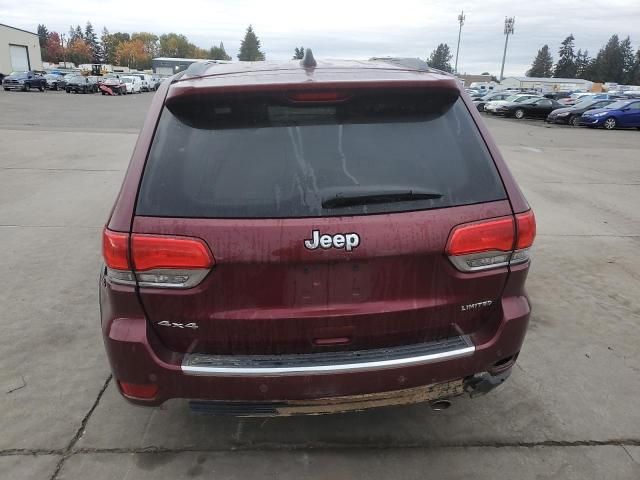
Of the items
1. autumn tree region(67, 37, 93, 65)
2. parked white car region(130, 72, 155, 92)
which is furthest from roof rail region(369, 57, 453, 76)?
autumn tree region(67, 37, 93, 65)

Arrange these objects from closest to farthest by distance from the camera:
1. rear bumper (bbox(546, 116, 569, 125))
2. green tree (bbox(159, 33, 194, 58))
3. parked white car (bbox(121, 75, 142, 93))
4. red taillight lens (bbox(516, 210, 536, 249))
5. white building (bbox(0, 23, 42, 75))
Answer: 1. red taillight lens (bbox(516, 210, 536, 249))
2. rear bumper (bbox(546, 116, 569, 125))
3. parked white car (bbox(121, 75, 142, 93))
4. white building (bbox(0, 23, 42, 75))
5. green tree (bbox(159, 33, 194, 58))

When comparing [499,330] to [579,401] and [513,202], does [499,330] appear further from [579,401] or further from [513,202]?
[579,401]

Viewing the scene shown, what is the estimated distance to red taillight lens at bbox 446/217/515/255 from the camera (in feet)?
7.10

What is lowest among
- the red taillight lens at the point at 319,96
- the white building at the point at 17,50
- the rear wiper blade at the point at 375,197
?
the rear wiper blade at the point at 375,197

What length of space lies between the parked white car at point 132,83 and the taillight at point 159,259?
176ft

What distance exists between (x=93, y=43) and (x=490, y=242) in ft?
545

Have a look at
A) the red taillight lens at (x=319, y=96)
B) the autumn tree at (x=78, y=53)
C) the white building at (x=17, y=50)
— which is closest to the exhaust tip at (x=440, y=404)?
the red taillight lens at (x=319, y=96)

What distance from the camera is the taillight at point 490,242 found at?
7.13 ft

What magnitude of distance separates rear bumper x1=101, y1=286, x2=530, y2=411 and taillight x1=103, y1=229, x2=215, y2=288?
13cm

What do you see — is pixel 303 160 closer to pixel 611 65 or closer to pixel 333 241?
pixel 333 241

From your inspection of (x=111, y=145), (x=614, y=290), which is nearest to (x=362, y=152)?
(x=614, y=290)

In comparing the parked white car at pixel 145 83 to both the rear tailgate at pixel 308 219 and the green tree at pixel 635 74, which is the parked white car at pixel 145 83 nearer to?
the rear tailgate at pixel 308 219

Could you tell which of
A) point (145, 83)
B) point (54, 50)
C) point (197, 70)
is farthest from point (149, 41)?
point (197, 70)

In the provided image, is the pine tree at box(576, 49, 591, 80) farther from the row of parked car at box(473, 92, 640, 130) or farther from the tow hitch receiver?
the tow hitch receiver
